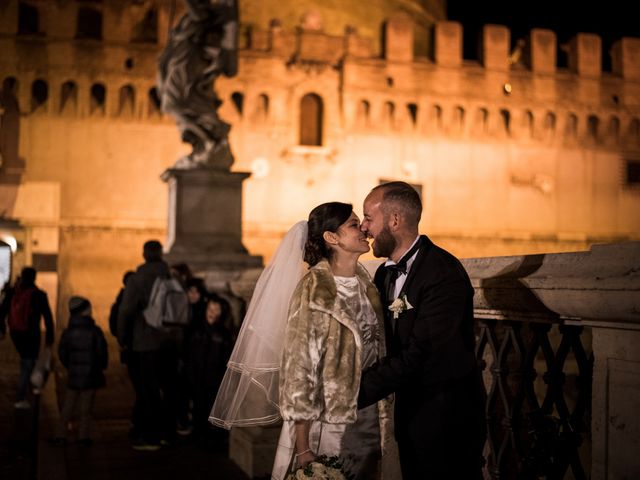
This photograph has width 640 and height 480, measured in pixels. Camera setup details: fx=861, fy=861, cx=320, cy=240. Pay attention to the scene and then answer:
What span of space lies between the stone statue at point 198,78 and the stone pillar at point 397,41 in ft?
48.5

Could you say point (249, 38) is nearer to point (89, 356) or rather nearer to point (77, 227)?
point (77, 227)

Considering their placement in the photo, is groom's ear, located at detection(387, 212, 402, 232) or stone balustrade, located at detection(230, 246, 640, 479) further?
groom's ear, located at detection(387, 212, 402, 232)

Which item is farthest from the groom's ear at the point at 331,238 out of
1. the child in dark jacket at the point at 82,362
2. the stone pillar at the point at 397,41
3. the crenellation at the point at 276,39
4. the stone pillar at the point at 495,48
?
the stone pillar at the point at 495,48

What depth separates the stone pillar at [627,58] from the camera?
25.2 m

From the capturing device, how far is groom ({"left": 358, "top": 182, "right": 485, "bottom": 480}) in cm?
243

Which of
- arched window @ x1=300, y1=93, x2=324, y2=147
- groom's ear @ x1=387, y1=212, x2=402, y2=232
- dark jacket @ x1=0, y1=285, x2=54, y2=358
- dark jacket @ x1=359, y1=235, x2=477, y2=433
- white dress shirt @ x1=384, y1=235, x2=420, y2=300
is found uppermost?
arched window @ x1=300, y1=93, x2=324, y2=147

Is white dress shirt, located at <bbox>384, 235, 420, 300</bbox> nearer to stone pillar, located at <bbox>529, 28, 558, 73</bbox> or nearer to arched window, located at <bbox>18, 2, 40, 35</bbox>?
arched window, located at <bbox>18, 2, 40, 35</bbox>

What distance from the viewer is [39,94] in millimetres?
21891

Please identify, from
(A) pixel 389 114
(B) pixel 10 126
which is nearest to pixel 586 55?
(A) pixel 389 114

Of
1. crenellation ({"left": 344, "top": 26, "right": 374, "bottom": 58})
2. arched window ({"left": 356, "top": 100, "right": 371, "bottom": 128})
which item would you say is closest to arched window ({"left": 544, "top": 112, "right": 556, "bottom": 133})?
arched window ({"left": 356, "top": 100, "right": 371, "bottom": 128})

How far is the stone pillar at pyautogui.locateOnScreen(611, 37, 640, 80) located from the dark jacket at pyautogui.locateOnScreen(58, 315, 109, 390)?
2233cm

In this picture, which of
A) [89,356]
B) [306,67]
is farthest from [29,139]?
[89,356]

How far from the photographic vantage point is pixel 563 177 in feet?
82.1

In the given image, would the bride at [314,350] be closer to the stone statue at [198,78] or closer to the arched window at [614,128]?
the stone statue at [198,78]
